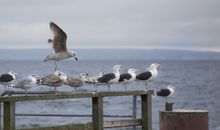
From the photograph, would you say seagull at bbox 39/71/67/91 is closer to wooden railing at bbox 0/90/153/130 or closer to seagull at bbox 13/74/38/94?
seagull at bbox 13/74/38/94

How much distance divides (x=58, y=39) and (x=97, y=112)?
3243mm

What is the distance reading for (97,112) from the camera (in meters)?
13.5

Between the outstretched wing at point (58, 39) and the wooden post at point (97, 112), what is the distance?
308cm

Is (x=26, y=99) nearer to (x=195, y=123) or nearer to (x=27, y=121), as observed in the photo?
(x=195, y=123)

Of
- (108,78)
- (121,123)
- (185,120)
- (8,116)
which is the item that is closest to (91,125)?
(121,123)

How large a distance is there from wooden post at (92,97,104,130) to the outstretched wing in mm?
3080

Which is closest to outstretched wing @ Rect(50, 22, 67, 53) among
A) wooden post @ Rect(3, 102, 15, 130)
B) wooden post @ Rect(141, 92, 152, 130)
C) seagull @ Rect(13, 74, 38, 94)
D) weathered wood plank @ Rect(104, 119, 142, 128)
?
seagull @ Rect(13, 74, 38, 94)

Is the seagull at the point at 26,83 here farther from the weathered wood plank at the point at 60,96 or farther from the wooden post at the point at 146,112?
the wooden post at the point at 146,112

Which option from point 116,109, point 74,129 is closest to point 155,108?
point 116,109

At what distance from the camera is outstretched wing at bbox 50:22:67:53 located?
16183 millimetres

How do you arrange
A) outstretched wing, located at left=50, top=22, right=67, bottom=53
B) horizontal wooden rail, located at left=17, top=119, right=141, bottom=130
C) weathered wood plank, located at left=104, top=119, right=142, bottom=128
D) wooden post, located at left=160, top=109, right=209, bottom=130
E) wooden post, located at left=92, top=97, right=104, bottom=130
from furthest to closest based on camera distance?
outstretched wing, located at left=50, top=22, right=67, bottom=53 < wooden post, located at left=160, top=109, right=209, bottom=130 < weathered wood plank, located at left=104, top=119, right=142, bottom=128 < wooden post, located at left=92, top=97, right=104, bottom=130 < horizontal wooden rail, located at left=17, top=119, right=141, bottom=130

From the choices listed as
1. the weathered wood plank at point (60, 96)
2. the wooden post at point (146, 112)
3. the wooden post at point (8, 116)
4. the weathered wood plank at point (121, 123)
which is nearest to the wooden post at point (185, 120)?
the wooden post at point (146, 112)

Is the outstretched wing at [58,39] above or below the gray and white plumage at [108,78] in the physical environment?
above

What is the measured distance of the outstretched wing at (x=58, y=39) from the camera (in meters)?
16.2
